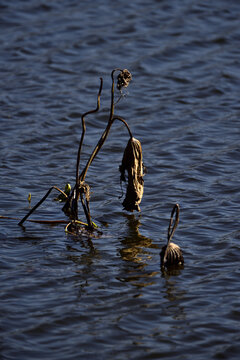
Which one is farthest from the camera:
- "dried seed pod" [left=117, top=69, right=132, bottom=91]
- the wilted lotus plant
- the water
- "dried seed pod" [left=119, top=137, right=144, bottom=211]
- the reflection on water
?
the reflection on water

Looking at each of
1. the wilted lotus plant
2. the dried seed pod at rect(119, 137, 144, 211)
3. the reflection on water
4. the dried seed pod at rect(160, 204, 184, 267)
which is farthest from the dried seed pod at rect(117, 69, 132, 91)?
the reflection on water

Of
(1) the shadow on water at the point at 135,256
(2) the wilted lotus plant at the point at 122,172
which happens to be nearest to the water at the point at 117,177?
(1) the shadow on water at the point at 135,256

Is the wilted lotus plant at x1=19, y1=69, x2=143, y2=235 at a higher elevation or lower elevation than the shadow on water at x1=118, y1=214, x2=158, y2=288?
higher

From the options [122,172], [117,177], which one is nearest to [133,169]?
[122,172]

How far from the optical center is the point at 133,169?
4.73 m

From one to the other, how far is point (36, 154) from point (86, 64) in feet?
10.2

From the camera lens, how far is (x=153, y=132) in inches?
297

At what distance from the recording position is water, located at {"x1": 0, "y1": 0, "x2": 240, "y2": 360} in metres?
3.88

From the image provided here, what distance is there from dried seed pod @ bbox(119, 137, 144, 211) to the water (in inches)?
13.8

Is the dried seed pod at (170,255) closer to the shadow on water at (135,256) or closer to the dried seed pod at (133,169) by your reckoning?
the shadow on water at (135,256)

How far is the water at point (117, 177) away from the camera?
3.88 metres

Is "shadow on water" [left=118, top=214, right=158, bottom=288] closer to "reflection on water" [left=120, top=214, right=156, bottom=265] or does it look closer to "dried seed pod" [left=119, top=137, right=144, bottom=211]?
"reflection on water" [left=120, top=214, right=156, bottom=265]

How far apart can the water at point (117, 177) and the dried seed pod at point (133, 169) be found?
351 millimetres

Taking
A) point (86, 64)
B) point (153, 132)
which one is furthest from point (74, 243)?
point (86, 64)
